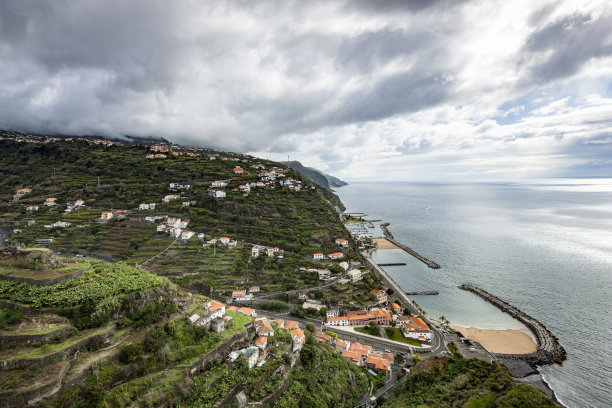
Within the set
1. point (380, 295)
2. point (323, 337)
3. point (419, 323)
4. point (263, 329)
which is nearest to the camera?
point (263, 329)

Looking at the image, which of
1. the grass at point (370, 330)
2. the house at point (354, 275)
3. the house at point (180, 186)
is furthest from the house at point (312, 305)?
the house at point (180, 186)

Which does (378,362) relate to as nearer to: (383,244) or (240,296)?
(240,296)

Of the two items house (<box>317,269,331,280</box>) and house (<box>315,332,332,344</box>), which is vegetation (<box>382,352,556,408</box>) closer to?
house (<box>315,332,332,344</box>)

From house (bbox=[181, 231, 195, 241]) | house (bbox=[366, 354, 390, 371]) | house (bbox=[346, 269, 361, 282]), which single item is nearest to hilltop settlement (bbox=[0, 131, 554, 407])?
house (bbox=[366, 354, 390, 371])

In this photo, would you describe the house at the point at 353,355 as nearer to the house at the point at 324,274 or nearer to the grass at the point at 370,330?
the grass at the point at 370,330

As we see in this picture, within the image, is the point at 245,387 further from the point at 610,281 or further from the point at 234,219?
the point at 610,281

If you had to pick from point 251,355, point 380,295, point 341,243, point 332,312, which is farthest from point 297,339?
point 341,243
